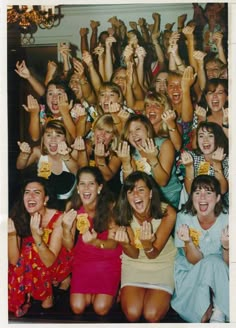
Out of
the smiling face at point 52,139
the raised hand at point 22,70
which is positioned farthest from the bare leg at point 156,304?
the raised hand at point 22,70

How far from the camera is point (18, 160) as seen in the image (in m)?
1.54

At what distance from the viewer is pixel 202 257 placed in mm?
1506

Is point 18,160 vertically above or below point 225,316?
above

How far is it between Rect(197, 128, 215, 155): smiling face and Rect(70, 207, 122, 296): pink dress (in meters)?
0.41

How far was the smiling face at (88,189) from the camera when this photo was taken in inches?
59.9

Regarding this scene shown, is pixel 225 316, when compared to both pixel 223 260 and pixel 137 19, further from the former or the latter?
pixel 137 19

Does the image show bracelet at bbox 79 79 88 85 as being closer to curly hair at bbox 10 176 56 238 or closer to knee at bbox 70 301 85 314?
curly hair at bbox 10 176 56 238

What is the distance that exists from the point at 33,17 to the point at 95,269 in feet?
2.72

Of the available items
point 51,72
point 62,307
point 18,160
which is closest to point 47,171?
point 18,160

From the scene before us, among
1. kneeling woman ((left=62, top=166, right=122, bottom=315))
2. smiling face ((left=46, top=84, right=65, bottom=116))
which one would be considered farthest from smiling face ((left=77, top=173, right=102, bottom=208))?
smiling face ((left=46, top=84, right=65, bottom=116))

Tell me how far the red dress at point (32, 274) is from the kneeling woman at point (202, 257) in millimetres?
365

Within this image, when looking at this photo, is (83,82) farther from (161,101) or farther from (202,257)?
(202,257)

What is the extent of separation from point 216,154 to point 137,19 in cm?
49
